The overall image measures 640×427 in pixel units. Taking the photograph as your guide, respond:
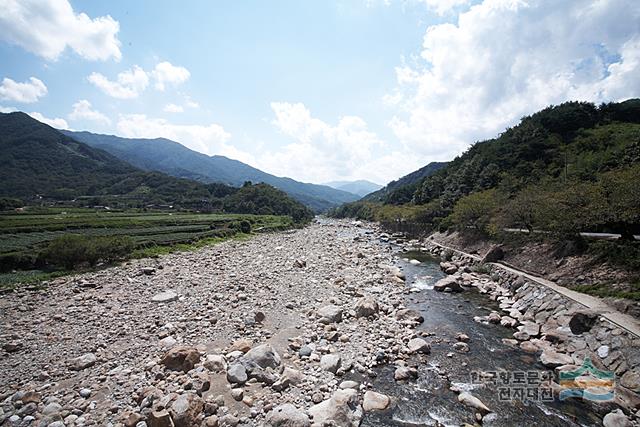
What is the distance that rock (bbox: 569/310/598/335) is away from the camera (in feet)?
39.6

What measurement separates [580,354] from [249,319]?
13.9 meters

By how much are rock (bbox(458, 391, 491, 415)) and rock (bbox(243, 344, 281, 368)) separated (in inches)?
243

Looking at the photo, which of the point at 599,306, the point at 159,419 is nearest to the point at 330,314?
the point at 159,419

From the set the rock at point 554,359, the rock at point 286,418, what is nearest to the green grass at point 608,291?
the rock at point 554,359

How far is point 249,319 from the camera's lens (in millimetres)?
14211

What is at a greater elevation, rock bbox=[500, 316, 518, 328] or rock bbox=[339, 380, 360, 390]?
rock bbox=[500, 316, 518, 328]

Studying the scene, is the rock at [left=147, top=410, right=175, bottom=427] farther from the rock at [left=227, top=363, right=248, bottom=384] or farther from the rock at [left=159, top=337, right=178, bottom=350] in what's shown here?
the rock at [left=159, top=337, right=178, bottom=350]

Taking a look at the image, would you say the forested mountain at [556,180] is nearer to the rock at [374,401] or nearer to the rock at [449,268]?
the rock at [449,268]

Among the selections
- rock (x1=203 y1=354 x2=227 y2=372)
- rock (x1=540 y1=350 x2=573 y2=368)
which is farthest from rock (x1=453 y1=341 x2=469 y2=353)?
rock (x1=203 y1=354 x2=227 y2=372)

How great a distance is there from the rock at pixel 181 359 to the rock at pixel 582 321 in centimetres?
1551

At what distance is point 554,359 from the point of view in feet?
35.7

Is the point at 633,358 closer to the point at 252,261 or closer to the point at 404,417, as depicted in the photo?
the point at 404,417

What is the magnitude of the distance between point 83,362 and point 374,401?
33.1ft

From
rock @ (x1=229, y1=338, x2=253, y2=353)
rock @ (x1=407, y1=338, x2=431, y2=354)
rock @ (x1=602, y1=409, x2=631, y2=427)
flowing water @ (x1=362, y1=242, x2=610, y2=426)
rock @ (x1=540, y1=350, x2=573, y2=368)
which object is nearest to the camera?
rock @ (x1=602, y1=409, x2=631, y2=427)
